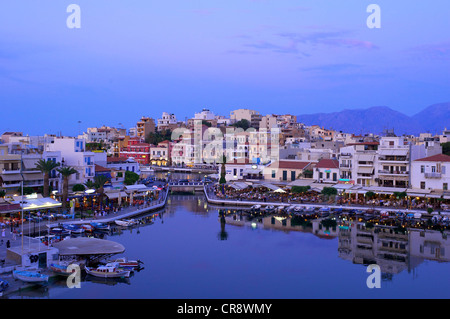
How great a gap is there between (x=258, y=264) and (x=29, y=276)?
9.97m

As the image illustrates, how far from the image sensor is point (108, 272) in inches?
814

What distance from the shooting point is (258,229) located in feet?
103

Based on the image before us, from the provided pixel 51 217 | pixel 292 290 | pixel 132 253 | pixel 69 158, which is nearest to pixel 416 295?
pixel 292 290

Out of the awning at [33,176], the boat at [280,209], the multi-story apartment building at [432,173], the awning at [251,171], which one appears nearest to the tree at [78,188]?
the awning at [33,176]

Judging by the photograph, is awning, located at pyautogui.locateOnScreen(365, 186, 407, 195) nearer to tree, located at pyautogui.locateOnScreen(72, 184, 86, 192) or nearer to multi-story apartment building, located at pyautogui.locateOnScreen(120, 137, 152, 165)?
tree, located at pyautogui.locateOnScreen(72, 184, 86, 192)

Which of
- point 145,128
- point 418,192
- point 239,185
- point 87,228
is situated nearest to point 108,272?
point 87,228

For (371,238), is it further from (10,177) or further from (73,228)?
(10,177)

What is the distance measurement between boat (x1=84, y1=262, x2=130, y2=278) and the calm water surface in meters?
0.59

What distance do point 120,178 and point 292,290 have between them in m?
28.9

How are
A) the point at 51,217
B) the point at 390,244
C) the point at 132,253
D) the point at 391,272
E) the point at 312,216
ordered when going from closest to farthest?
the point at 391,272
the point at 132,253
the point at 390,244
the point at 51,217
the point at 312,216

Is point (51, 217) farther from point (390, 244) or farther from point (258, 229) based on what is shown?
point (390, 244)

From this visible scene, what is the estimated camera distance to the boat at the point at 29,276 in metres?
19.1

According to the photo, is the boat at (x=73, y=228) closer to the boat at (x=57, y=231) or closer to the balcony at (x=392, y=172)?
the boat at (x=57, y=231)

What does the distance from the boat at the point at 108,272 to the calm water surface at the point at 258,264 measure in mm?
592
